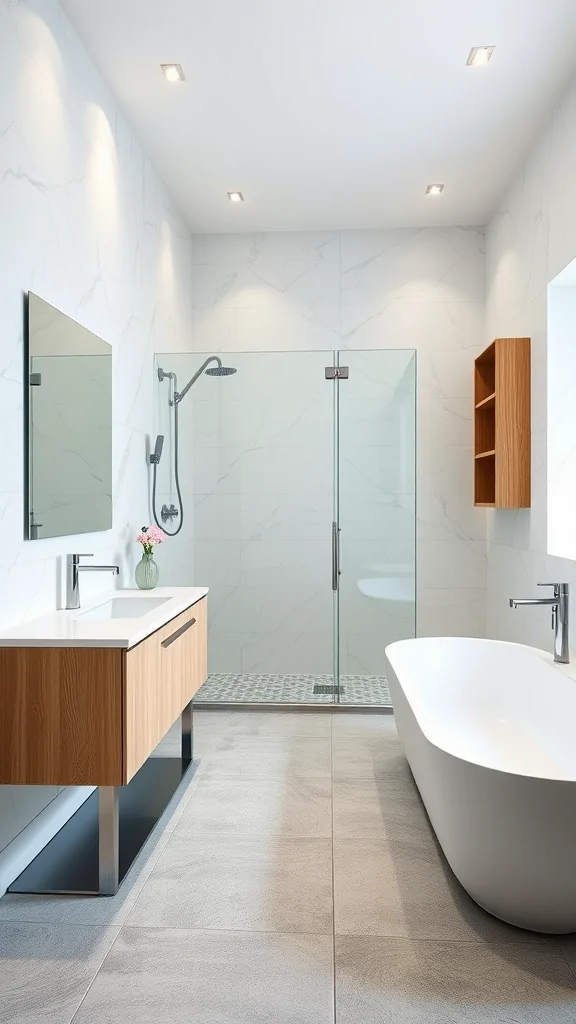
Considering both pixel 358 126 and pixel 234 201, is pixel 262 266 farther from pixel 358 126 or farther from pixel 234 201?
pixel 358 126

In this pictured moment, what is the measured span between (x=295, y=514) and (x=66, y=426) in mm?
1625

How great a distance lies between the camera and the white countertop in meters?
1.97

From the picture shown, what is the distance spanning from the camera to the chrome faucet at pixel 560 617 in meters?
2.88

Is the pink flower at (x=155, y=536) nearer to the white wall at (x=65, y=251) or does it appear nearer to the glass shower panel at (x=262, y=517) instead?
the white wall at (x=65, y=251)

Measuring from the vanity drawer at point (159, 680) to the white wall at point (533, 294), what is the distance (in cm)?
162

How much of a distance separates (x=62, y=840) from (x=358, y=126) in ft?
11.0

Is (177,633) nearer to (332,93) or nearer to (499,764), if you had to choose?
(499,764)

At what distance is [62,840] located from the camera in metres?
2.47

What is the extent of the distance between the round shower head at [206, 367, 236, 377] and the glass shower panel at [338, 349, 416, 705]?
24.5 inches

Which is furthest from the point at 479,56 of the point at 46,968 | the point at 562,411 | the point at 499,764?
the point at 46,968

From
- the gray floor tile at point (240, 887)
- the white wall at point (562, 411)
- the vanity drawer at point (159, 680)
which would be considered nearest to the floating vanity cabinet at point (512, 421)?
the white wall at point (562, 411)

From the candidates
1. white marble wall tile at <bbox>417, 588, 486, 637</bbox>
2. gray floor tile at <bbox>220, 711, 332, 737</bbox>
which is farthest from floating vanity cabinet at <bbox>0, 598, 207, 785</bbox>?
white marble wall tile at <bbox>417, 588, 486, 637</bbox>

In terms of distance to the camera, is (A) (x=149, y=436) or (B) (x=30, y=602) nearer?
(B) (x=30, y=602)

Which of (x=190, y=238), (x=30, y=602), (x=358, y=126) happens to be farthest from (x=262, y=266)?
(x=30, y=602)
